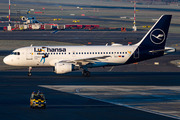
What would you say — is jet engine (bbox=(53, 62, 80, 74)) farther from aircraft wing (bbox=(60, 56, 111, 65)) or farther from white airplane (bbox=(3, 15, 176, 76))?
white airplane (bbox=(3, 15, 176, 76))

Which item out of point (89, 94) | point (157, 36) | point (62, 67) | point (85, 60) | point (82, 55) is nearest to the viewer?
point (89, 94)

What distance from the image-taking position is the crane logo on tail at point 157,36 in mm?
50375

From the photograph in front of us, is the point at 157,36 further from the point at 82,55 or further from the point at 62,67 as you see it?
the point at 62,67

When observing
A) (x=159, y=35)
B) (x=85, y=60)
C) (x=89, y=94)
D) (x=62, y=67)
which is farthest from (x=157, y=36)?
(x=89, y=94)

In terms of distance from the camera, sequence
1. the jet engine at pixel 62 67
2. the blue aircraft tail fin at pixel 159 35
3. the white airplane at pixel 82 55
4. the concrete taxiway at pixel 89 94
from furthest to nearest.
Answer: the blue aircraft tail fin at pixel 159 35 → the white airplane at pixel 82 55 → the jet engine at pixel 62 67 → the concrete taxiway at pixel 89 94

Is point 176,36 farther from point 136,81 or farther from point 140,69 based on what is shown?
point 136,81

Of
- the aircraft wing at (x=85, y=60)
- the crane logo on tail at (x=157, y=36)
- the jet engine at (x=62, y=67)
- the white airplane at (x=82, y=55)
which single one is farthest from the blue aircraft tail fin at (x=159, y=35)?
the jet engine at (x=62, y=67)

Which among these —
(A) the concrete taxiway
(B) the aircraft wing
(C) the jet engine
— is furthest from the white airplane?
(A) the concrete taxiway

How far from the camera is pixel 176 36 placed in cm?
10400

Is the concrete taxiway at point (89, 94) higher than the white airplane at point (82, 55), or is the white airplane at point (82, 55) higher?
the white airplane at point (82, 55)

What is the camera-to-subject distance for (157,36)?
166 feet

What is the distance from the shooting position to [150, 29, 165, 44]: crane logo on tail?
5038cm

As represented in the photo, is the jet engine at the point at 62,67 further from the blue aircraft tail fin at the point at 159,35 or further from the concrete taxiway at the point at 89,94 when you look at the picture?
the blue aircraft tail fin at the point at 159,35

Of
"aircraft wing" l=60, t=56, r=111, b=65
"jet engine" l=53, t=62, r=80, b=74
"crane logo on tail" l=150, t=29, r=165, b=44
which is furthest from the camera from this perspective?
"crane logo on tail" l=150, t=29, r=165, b=44
